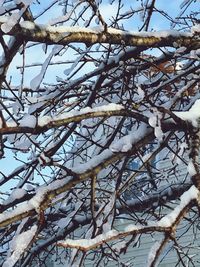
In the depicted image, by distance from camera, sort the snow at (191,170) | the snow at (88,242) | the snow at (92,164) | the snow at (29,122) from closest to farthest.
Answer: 1. the snow at (88,242)
2. the snow at (29,122)
3. the snow at (191,170)
4. the snow at (92,164)

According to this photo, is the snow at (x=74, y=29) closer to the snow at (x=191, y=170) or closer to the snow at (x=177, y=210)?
the snow at (x=191, y=170)

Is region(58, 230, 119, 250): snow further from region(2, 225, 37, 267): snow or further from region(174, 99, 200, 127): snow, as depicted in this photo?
region(174, 99, 200, 127): snow

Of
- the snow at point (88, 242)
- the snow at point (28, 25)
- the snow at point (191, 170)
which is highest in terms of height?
the snow at point (28, 25)

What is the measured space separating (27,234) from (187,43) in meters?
2.38

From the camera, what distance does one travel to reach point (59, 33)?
3.61 metres

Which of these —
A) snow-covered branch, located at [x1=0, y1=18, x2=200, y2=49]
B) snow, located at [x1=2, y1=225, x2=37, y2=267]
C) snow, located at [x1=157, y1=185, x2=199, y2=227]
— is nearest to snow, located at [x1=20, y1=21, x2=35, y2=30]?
snow-covered branch, located at [x1=0, y1=18, x2=200, y2=49]

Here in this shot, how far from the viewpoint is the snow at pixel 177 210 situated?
2875 millimetres

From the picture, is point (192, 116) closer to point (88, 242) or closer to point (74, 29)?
point (74, 29)

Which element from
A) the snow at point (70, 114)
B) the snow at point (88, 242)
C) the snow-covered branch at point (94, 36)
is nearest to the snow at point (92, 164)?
the snow at point (70, 114)

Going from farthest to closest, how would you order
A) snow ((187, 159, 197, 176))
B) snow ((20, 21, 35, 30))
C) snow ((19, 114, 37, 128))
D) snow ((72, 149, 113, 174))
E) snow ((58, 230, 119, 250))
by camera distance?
snow ((20, 21, 35, 30)), snow ((72, 149, 113, 174)), snow ((187, 159, 197, 176)), snow ((19, 114, 37, 128)), snow ((58, 230, 119, 250))

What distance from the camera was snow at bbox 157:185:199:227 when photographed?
288cm

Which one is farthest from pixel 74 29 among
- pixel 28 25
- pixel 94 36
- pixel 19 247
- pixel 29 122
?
pixel 19 247

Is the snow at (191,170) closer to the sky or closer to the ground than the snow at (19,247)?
closer to the sky

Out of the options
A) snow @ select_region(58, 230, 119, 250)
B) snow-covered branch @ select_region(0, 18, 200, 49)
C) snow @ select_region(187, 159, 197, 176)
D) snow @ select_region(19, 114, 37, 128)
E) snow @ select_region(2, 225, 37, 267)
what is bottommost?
snow @ select_region(58, 230, 119, 250)
